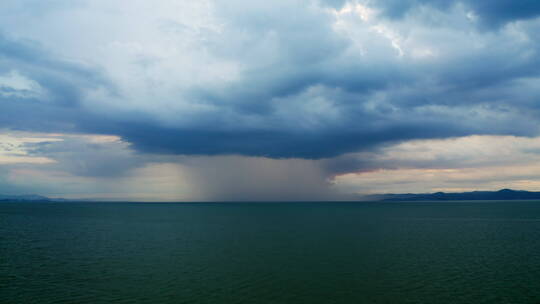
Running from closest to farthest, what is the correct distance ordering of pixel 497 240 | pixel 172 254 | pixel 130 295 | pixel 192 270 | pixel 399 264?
pixel 130 295, pixel 192 270, pixel 399 264, pixel 172 254, pixel 497 240

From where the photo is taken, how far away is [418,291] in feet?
124

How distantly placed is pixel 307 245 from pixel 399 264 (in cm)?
2292

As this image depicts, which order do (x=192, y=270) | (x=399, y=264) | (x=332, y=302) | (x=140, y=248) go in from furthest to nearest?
(x=140, y=248), (x=399, y=264), (x=192, y=270), (x=332, y=302)

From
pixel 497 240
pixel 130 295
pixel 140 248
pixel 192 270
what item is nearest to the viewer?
pixel 130 295

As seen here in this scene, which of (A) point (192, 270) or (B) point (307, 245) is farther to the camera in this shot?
(B) point (307, 245)

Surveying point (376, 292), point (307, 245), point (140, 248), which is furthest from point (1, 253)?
point (376, 292)

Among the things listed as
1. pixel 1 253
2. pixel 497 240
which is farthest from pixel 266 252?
pixel 497 240

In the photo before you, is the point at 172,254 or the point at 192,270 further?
the point at 172,254

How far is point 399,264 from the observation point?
5172 centimetres

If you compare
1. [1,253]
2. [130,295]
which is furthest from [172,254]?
[1,253]

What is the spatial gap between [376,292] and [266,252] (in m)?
28.5

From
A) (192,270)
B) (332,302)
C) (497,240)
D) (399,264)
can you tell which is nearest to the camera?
(332,302)

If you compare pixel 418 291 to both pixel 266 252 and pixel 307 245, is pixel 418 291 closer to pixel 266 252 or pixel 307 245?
pixel 266 252

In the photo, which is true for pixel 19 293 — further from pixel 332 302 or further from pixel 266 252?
pixel 266 252
